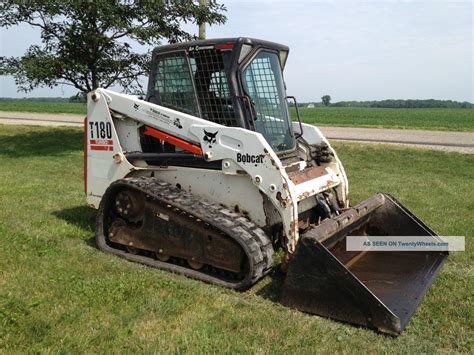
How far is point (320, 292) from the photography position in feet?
13.5

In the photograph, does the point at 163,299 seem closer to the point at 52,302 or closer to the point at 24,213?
the point at 52,302

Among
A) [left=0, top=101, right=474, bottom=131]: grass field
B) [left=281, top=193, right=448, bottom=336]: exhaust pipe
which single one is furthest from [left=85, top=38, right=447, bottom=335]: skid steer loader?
[left=0, top=101, right=474, bottom=131]: grass field

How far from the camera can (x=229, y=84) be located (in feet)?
17.0

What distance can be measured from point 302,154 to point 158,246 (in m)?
2.24

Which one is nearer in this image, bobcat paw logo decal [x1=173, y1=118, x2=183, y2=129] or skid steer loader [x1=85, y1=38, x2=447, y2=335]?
skid steer loader [x1=85, y1=38, x2=447, y2=335]

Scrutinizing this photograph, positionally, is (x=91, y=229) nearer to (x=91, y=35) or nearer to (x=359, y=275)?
(x=359, y=275)

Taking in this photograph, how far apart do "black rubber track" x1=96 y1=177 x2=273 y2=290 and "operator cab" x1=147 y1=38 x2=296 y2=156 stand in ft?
3.05

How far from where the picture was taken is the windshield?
543 cm

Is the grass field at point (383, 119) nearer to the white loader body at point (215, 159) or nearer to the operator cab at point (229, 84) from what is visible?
the operator cab at point (229, 84)

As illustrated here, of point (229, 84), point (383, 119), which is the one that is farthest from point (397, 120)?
point (229, 84)

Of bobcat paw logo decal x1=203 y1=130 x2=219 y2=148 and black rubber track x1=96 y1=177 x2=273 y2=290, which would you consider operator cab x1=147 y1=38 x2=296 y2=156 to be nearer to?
bobcat paw logo decal x1=203 y1=130 x2=219 y2=148

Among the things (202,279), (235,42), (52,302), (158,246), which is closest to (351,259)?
(202,279)

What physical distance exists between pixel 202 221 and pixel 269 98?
1755 millimetres

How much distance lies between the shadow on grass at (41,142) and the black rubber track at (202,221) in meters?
10.4
